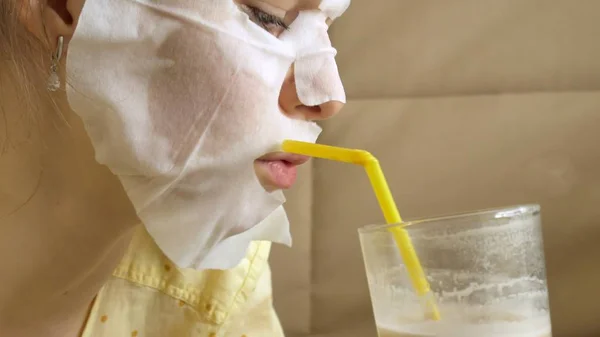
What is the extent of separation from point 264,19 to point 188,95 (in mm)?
83

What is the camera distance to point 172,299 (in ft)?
2.31

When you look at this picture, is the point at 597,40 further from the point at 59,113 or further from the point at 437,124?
the point at 59,113

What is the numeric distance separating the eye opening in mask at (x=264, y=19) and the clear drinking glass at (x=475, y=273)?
17cm

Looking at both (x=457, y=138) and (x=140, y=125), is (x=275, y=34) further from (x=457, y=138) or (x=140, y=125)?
(x=457, y=138)

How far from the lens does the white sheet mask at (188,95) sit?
1.45 ft

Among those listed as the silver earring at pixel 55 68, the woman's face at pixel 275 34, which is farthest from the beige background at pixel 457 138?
the silver earring at pixel 55 68

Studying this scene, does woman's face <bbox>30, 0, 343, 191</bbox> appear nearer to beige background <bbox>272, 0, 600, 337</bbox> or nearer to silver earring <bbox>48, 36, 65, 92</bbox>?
silver earring <bbox>48, 36, 65, 92</bbox>

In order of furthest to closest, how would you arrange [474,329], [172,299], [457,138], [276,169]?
1. [457,138]
2. [172,299]
3. [276,169]
4. [474,329]

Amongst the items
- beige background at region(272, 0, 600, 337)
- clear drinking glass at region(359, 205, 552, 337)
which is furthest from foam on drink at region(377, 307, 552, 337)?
beige background at region(272, 0, 600, 337)

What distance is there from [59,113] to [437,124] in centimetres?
52

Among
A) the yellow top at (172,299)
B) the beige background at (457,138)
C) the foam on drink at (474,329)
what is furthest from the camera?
the beige background at (457,138)

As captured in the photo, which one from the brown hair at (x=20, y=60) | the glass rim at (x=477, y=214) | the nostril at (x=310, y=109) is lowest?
the glass rim at (x=477, y=214)

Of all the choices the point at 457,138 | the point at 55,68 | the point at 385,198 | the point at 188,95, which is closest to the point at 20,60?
the point at 55,68

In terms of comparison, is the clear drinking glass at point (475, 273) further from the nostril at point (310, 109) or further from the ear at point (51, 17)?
the ear at point (51, 17)
